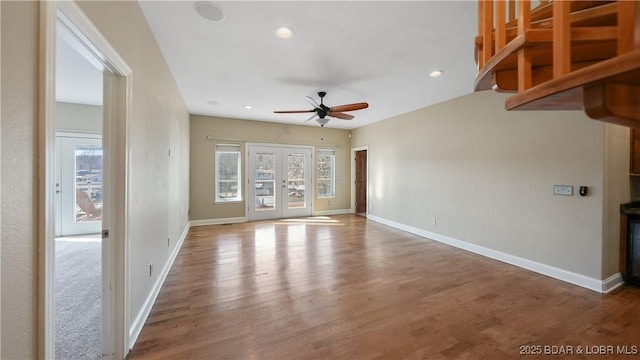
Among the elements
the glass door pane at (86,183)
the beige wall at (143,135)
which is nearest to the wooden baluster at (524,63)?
the beige wall at (143,135)

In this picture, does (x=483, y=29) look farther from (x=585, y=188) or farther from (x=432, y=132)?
(x=432, y=132)

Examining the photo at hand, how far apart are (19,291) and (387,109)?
527 cm

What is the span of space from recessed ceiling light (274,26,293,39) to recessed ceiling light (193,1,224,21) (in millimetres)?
491

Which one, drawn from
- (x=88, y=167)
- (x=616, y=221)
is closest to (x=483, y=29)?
(x=616, y=221)

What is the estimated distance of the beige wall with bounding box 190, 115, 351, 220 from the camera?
5.79 m

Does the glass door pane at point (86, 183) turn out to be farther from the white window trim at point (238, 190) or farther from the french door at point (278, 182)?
the french door at point (278, 182)

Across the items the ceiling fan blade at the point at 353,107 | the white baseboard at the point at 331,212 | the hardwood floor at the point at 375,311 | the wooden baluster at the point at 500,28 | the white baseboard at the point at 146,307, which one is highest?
the ceiling fan blade at the point at 353,107

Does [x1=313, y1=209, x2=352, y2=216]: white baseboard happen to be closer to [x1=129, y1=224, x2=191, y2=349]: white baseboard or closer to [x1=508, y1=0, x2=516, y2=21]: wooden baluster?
[x1=129, y1=224, x2=191, y2=349]: white baseboard

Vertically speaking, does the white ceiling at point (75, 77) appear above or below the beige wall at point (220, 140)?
above

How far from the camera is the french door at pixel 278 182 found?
20.9 feet

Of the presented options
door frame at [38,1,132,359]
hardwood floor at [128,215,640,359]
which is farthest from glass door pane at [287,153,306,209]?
door frame at [38,1,132,359]

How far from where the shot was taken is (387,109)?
5.11 m

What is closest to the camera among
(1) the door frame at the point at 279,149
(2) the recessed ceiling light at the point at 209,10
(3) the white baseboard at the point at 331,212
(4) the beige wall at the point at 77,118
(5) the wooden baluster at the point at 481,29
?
(5) the wooden baluster at the point at 481,29

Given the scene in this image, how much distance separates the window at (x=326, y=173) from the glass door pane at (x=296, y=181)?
0.52 meters
